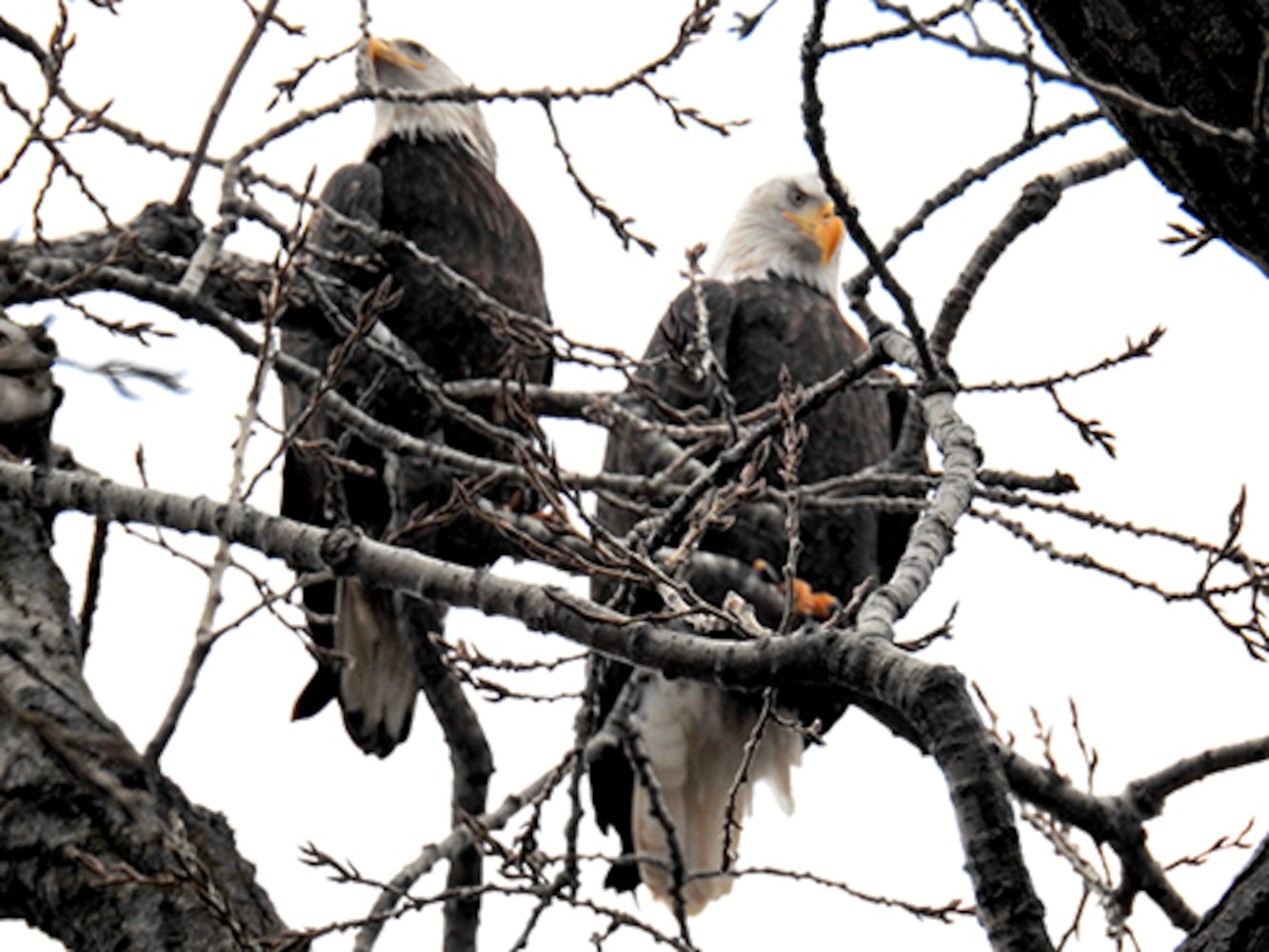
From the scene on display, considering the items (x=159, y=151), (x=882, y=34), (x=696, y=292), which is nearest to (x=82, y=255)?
(x=159, y=151)

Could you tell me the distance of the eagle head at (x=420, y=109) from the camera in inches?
206

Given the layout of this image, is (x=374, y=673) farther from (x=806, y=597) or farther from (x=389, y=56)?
(x=389, y=56)

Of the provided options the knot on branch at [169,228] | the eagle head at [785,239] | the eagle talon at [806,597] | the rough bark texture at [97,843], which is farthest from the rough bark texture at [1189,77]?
the eagle head at [785,239]

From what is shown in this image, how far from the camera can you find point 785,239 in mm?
5430

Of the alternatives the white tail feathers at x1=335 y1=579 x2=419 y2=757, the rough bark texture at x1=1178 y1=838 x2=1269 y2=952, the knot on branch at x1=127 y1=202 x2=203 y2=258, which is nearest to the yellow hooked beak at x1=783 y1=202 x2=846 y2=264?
the white tail feathers at x1=335 y1=579 x2=419 y2=757

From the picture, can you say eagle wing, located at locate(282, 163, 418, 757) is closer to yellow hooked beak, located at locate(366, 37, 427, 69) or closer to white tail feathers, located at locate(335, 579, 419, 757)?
white tail feathers, located at locate(335, 579, 419, 757)

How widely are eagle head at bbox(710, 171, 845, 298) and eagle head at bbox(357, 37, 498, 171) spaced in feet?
2.48

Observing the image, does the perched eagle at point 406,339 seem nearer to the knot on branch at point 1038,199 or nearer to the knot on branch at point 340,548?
the knot on branch at point 340,548

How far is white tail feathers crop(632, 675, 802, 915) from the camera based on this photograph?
16.3 feet

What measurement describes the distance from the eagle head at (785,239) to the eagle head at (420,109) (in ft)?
2.48

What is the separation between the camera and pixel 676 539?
154 inches

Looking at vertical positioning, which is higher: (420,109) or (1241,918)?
(420,109)

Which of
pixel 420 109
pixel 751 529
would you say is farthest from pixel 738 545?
pixel 420 109

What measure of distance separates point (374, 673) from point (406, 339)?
950mm
